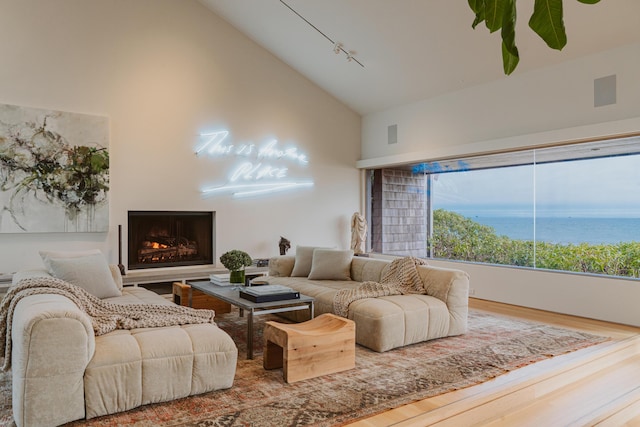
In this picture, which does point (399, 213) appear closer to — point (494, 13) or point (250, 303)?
point (250, 303)

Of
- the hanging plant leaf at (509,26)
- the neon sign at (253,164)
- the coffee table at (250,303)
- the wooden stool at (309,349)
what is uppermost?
the neon sign at (253,164)

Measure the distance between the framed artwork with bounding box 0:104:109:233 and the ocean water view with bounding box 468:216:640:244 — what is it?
17.4 ft

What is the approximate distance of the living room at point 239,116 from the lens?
529 centimetres

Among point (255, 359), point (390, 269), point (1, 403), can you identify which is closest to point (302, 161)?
point (390, 269)

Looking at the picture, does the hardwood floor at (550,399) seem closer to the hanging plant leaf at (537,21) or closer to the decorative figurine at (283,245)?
the hanging plant leaf at (537,21)

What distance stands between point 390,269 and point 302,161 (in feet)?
10.8

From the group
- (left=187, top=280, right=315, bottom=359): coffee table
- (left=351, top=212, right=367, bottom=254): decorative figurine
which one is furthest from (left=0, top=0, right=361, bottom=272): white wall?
(left=187, top=280, right=315, bottom=359): coffee table

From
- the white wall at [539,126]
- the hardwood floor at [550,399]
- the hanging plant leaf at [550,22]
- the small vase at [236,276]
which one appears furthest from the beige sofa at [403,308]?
the hanging plant leaf at [550,22]

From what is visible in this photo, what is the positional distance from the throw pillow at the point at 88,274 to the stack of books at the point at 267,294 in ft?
4.03

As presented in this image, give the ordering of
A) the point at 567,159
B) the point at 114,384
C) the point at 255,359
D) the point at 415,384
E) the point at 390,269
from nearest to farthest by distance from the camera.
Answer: the point at 114,384 → the point at 415,384 → the point at 255,359 → the point at 390,269 → the point at 567,159

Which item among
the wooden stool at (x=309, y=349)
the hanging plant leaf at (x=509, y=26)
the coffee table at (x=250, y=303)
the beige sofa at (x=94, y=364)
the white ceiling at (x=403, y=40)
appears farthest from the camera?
the white ceiling at (x=403, y=40)

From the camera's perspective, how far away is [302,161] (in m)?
7.65

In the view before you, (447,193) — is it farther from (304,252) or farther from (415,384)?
(415,384)

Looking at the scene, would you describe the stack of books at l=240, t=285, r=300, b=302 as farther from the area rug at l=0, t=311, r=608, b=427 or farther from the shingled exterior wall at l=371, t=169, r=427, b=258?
the shingled exterior wall at l=371, t=169, r=427, b=258
